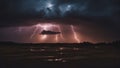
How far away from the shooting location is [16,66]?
84312 mm

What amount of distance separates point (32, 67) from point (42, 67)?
1.72 metres

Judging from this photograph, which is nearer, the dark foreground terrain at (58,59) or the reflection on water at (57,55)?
the dark foreground terrain at (58,59)

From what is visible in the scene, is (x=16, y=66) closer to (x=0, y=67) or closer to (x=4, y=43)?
(x=0, y=67)

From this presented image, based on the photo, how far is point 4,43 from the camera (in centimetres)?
18275

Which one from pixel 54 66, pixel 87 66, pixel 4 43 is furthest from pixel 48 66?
pixel 4 43

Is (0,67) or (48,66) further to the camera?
(48,66)

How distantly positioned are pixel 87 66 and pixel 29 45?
10663 cm

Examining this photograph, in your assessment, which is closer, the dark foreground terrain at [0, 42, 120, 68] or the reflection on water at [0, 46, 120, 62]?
the dark foreground terrain at [0, 42, 120, 68]

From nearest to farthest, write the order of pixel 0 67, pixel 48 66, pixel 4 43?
pixel 0 67 → pixel 48 66 → pixel 4 43

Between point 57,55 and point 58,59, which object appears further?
point 57,55

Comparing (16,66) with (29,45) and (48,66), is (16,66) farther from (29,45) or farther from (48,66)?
(29,45)

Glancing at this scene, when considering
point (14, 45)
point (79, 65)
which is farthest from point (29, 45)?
point (79, 65)

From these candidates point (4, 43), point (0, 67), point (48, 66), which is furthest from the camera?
point (4, 43)

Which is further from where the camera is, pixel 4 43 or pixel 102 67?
pixel 4 43
